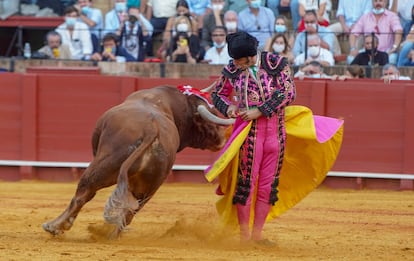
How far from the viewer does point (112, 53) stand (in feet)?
44.5

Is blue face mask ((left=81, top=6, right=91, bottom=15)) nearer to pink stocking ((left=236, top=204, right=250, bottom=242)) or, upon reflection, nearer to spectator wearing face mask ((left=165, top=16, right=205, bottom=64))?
spectator wearing face mask ((left=165, top=16, right=205, bottom=64))

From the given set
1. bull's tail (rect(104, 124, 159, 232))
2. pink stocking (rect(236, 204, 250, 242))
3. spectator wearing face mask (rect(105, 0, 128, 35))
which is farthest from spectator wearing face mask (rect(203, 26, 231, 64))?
bull's tail (rect(104, 124, 159, 232))

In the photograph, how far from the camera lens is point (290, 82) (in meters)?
6.68

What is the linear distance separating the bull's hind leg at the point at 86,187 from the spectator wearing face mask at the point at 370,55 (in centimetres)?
664

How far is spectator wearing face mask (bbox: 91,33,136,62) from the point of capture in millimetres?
13523

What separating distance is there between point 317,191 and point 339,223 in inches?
95.5

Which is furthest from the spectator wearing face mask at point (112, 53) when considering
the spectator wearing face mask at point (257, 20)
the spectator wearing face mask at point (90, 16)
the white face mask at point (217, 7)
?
the spectator wearing face mask at point (257, 20)

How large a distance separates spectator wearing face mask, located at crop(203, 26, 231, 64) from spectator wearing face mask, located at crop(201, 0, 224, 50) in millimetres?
200

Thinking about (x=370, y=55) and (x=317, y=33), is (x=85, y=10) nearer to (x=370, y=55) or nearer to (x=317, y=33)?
(x=317, y=33)

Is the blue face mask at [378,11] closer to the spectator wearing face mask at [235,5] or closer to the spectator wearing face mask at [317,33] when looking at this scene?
the spectator wearing face mask at [317,33]

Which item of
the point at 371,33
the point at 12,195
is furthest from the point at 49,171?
the point at 371,33

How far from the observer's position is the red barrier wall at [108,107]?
11094 mm

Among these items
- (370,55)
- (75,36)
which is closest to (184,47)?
(75,36)

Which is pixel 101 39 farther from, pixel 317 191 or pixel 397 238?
pixel 397 238
